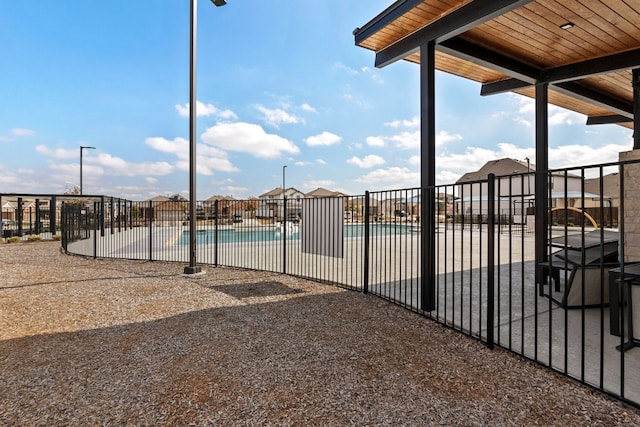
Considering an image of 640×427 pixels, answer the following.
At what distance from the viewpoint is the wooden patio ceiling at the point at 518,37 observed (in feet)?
12.1

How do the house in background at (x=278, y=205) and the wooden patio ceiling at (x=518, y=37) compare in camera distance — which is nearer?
the wooden patio ceiling at (x=518, y=37)

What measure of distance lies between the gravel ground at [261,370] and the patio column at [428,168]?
0.58 metres

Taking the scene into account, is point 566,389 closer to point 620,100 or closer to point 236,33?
point 620,100

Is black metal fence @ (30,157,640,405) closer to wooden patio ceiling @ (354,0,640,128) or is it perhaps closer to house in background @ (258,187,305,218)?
house in background @ (258,187,305,218)

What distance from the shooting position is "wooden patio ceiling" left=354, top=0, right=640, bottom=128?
368 cm

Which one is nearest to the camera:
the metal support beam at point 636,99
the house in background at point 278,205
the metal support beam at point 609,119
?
the metal support beam at point 636,99

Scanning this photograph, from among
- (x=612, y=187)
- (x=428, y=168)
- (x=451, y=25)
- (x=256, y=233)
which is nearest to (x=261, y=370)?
(x=428, y=168)

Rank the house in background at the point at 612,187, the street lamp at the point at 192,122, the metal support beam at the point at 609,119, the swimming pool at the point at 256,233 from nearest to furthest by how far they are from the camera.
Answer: the house in background at the point at 612,187 < the street lamp at the point at 192,122 < the swimming pool at the point at 256,233 < the metal support beam at the point at 609,119

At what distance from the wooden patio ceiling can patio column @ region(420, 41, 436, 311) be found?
40 centimetres

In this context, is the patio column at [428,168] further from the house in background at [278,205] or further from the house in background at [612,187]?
the house in background at [278,205]

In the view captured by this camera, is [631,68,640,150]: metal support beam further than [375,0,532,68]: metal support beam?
Yes

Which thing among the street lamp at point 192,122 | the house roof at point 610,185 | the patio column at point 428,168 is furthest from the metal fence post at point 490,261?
the street lamp at point 192,122

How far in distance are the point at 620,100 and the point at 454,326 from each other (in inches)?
282

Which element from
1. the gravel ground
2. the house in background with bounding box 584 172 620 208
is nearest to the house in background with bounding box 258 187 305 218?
the gravel ground
